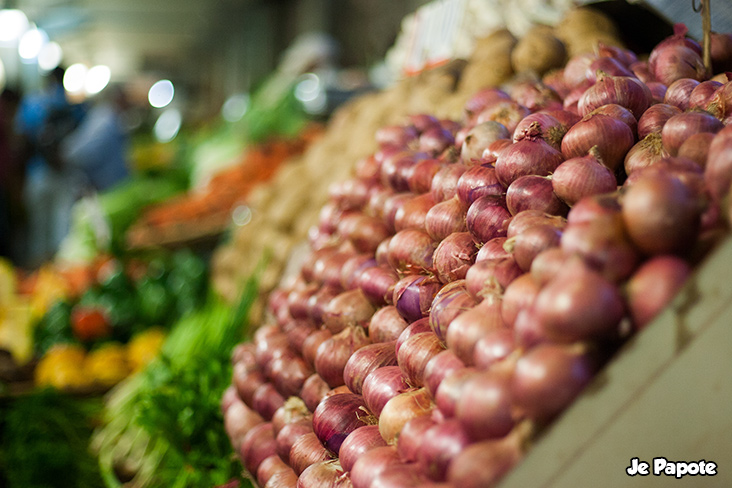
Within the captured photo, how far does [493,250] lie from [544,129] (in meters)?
0.33

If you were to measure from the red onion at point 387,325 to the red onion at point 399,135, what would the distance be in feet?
2.24

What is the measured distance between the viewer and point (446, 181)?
4.64 feet

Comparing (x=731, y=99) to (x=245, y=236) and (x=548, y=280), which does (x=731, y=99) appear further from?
(x=245, y=236)

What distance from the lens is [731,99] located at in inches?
45.2

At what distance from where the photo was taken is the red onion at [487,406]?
83cm

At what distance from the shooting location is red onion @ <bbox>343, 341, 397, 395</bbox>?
1271 millimetres

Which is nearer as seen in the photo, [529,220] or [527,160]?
[529,220]

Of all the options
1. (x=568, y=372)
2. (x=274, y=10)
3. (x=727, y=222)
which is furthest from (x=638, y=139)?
(x=274, y=10)

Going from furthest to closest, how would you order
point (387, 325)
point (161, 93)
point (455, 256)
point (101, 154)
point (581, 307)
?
point (161, 93)
point (101, 154)
point (387, 325)
point (455, 256)
point (581, 307)

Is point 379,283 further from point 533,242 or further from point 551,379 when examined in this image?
point 551,379

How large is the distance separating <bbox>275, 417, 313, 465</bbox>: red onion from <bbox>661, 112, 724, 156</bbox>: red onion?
978mm

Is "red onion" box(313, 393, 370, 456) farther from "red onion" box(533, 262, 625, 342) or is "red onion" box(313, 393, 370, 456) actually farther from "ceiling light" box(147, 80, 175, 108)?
"ceiling light" box(147, 80, 175, 108)

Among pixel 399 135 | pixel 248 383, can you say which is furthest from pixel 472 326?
pixel 399 135

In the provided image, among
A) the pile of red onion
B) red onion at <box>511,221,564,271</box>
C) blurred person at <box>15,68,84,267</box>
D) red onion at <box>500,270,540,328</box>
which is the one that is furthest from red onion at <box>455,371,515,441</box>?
blurred person at <box>15,68,84,267</box>
